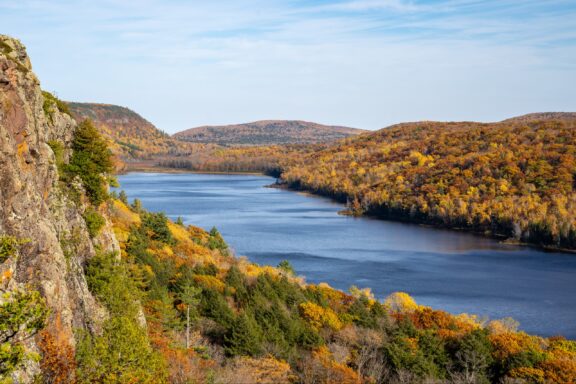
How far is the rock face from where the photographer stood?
15109mm

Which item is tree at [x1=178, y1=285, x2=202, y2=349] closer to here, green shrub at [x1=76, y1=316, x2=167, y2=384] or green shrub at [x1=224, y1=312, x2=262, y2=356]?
green shrub at [x1=224, y1=312, x2=262, y2=356]

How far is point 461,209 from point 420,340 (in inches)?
3268

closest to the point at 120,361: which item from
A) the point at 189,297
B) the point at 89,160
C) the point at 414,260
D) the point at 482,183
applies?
the point at 89,160

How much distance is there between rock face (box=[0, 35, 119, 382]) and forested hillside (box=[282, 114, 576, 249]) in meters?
78.1

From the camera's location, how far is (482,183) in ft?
406

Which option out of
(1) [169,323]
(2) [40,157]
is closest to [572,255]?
(1) [169,323]

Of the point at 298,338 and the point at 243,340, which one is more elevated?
the point at 243,340

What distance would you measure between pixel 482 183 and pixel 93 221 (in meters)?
112

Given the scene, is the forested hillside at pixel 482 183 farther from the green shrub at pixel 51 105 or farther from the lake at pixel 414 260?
the green shrub at pixel 51 105

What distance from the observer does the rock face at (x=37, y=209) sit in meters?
15.1

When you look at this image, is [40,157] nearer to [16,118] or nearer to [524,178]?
[16,118]

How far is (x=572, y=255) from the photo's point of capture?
7806 cm

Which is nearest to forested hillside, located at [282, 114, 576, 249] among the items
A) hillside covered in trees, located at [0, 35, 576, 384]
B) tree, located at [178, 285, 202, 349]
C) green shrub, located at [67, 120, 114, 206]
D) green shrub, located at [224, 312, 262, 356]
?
hillside covered in trees, located at [0, 35, 576, 384]

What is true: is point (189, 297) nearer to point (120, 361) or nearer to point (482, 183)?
point (120, 361)
